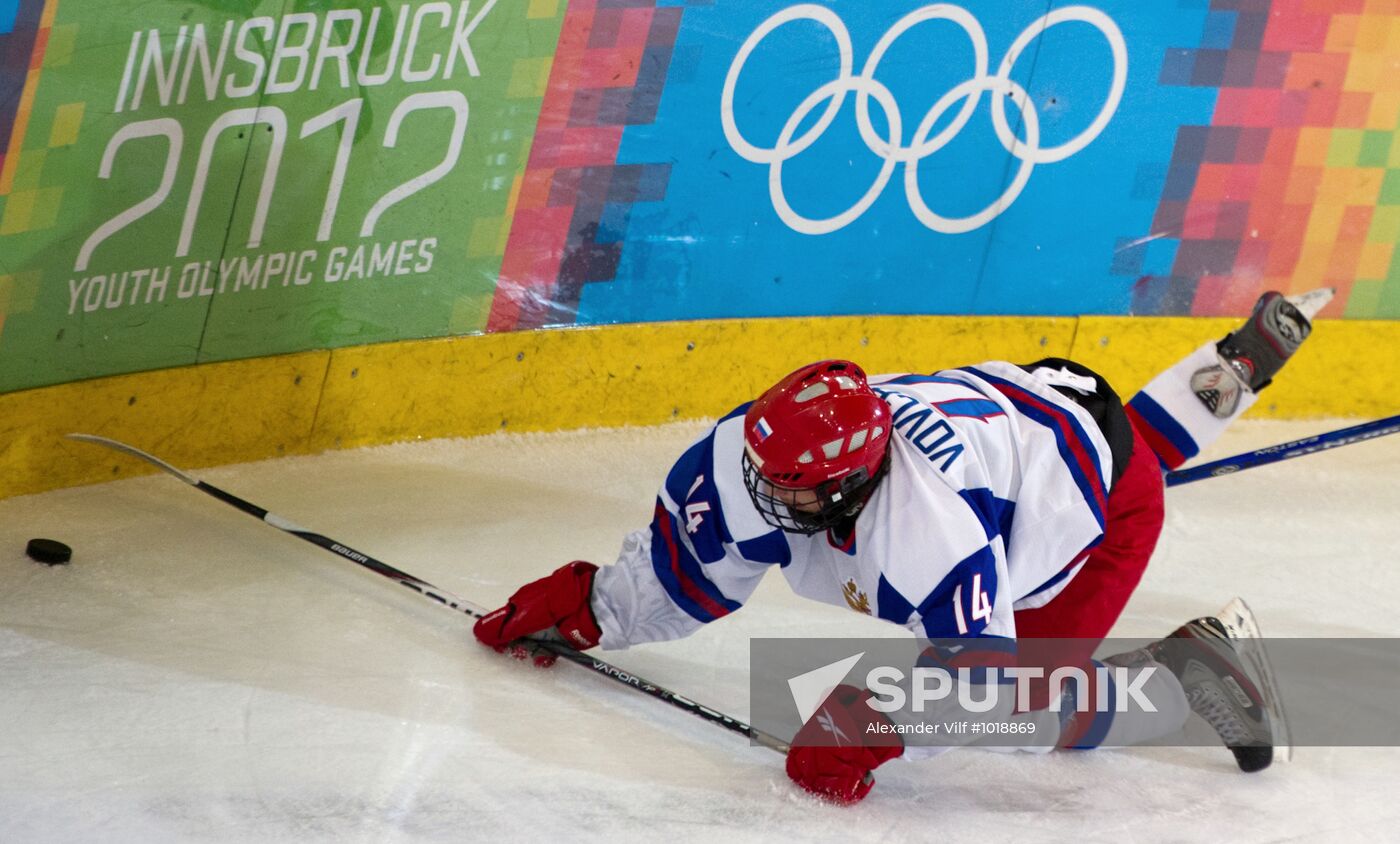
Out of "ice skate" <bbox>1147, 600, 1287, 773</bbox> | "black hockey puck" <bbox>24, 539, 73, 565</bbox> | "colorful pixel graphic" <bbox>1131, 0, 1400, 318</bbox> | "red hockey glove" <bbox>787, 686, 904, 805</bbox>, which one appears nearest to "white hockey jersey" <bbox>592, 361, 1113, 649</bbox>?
"red hockey glove" <bbox>787, 686, 904, 805</bbox>

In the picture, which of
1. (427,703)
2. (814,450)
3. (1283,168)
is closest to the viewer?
(814,450)

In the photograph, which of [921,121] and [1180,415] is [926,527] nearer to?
[1180,415]

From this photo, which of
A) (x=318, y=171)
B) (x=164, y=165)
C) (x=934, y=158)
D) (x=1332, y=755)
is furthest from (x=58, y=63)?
(x=1332, y=755)

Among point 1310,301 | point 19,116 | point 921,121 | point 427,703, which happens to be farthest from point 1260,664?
point 19,116

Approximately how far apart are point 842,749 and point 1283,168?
111 inches

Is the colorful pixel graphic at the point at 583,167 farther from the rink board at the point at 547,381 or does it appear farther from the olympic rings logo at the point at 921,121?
the olympic rings logo at the point at 921,121

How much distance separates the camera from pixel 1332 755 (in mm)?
3164

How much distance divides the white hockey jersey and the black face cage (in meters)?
0.05

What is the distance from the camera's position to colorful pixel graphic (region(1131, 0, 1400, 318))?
4.61 meters

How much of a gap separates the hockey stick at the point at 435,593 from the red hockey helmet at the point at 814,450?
1.81 feet

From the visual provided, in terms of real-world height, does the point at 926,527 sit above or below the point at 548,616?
Result: above

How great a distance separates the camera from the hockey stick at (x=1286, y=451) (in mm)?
3688

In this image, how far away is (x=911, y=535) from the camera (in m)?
2.52

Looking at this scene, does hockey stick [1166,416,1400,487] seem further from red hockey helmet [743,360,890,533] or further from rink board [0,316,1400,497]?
red hockey helmet [743,360,890,533]
